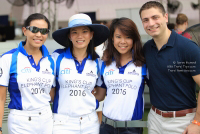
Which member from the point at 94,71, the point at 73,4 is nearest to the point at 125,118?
the point at 94,71

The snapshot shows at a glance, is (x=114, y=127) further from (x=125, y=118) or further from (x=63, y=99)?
(x=63, y=99)

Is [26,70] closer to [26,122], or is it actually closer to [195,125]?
[26,122]

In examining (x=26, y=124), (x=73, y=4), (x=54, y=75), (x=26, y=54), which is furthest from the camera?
(x=73, y=4)

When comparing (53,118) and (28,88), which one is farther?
(53,118)

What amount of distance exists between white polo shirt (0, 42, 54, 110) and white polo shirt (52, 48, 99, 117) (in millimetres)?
163

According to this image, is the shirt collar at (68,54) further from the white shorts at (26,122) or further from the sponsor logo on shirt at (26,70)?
the white shorts at (26,122)

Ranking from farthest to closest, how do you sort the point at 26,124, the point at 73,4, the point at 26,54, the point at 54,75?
the point at 73,4 → the point at 54,75 → the point at 26,54 → the point at 26,124

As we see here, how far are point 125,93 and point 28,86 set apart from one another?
0.92m

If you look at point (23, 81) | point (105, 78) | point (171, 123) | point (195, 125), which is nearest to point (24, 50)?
point (23, 81)

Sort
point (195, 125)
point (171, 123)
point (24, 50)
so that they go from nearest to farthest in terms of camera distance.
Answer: point (195, 125), point (171, 123), point (24, 50)

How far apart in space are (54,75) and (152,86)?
100cm

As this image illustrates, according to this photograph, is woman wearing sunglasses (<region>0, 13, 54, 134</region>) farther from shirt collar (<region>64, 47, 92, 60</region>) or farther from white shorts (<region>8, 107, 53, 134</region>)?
shirt collar (<region>64, 47, 92, 60</region>)

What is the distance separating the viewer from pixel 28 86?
77.6 inches

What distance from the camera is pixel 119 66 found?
7.38 ft
